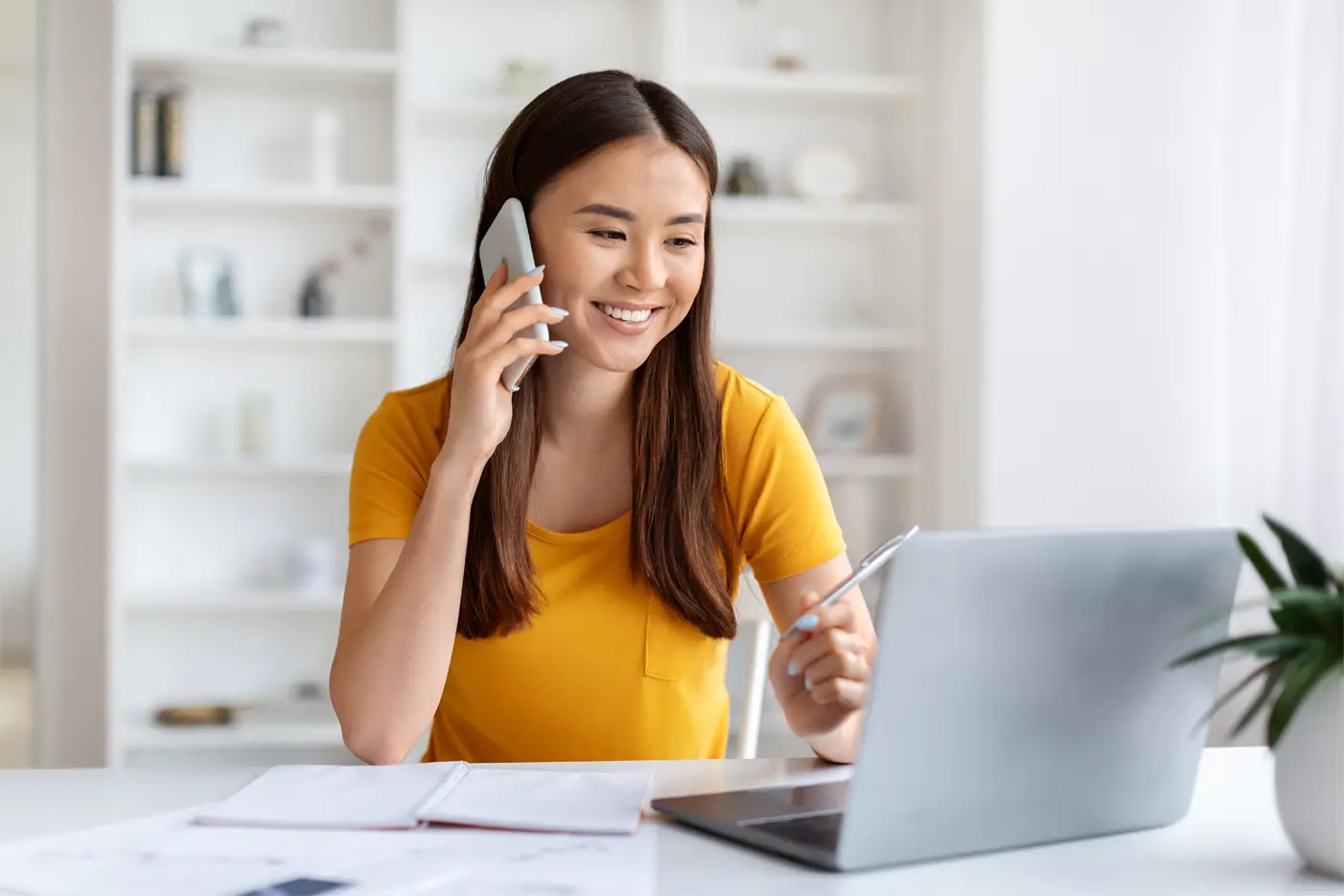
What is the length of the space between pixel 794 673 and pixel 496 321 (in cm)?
51

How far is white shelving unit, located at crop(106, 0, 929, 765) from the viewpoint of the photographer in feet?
12.1

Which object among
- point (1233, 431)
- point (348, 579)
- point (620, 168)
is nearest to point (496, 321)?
point (620, 168)

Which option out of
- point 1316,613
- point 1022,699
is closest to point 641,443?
point 1022,699

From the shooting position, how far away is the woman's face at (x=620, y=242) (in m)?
1.47

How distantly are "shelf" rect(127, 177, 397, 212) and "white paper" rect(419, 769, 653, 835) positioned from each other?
2.73m

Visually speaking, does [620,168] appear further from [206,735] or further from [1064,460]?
[206,735]

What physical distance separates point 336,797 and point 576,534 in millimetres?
565

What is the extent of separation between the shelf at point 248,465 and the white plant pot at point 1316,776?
9.87 ft

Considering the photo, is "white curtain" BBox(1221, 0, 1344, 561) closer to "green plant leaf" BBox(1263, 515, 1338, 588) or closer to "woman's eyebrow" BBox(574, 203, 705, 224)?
"woman's eyebrow" BBox(574, 203, 705, 224)

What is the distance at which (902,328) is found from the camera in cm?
400

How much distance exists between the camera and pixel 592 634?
1.51m

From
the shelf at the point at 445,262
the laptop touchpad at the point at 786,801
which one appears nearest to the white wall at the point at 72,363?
the shelf at the point at 445,262

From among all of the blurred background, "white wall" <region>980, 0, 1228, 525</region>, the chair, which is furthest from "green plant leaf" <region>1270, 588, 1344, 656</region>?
"white wall" <region>980, 0, 1228, 525</region>

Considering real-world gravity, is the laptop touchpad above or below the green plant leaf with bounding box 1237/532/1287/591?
below
